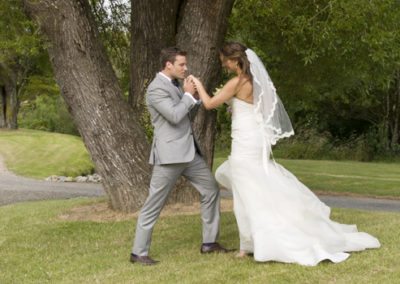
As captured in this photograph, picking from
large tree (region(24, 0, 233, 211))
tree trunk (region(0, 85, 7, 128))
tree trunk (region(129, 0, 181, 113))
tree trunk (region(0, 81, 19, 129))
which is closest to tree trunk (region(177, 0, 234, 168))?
large tree (region(24, 0, 233, 211))

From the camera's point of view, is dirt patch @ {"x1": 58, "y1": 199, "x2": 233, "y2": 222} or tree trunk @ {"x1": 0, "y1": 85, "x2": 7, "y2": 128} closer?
dirt patch @ {"x1": 58, "y1": 199, "x2": 233, "y2": 222}

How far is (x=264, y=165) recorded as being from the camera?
6469 mm

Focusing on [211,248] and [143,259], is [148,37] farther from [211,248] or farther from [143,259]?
[143,259]

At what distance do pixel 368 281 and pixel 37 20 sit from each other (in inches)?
248

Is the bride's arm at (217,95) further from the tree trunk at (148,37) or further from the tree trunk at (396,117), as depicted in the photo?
the tree trunk at (396,117)

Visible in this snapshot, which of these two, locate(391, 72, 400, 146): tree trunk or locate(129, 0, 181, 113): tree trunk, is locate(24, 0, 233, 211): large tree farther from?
locate(391, 72, 400, 146): tree trunk

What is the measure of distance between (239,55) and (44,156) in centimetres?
2391

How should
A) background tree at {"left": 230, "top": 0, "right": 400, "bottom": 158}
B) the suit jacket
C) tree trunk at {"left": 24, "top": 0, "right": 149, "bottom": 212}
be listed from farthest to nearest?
background tree at {"left": 230, "top": 0, "right": 400, "bottom": 158} < tree trunk at {"left": 24, "top": 0, "right": 149, "bottom": 212} < the suit jacket

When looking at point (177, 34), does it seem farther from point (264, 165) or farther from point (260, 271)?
point (260, 271)

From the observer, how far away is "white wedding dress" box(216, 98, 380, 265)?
6121mm

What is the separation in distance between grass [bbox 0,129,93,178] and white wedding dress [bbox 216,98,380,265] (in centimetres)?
1864

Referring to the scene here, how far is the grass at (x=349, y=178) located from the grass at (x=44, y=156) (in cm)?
615

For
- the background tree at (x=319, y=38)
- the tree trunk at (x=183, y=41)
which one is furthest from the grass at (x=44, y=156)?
the tree trunk at (x=183, y=41)

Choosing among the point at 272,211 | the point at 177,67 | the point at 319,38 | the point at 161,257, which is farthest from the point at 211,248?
the point at 319,38
